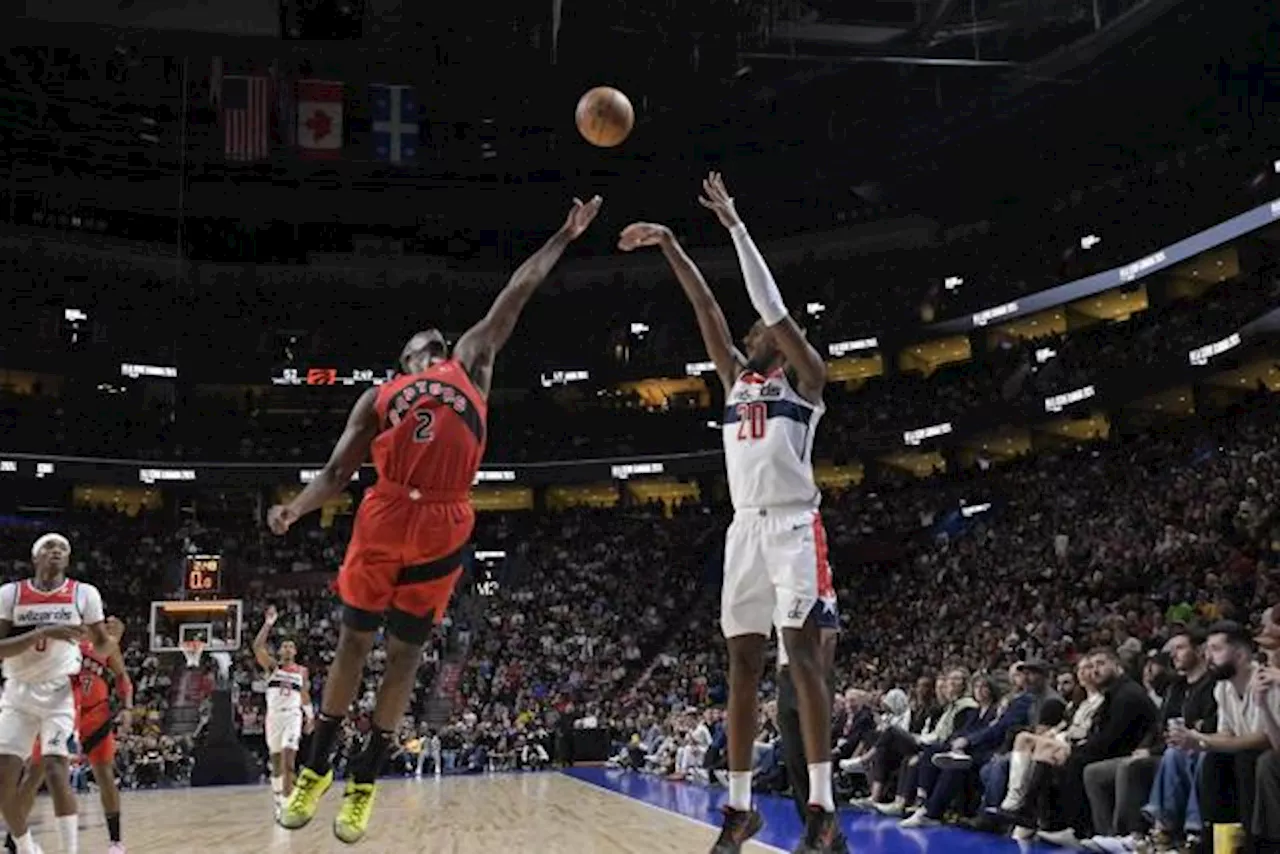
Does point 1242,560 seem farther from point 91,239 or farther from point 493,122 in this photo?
point 91,239

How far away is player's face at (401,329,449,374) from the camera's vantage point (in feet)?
18.0

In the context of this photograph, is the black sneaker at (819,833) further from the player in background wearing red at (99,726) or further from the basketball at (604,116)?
the player in background wearing red at (99,726)

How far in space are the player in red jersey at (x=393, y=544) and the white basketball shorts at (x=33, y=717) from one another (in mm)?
3035

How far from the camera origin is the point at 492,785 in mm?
19344

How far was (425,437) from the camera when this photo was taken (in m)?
5.13

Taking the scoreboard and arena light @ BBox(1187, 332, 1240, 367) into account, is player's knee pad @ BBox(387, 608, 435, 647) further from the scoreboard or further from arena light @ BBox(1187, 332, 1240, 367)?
arena light @ BBox(1187, 332, 1240, 367)

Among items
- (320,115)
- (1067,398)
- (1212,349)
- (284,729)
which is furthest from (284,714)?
(1067,398)

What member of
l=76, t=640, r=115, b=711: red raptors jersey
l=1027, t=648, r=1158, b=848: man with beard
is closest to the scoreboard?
l=76, t=640, r=115, b=711: red raptors jersey

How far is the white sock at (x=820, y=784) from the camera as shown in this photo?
17.6ft

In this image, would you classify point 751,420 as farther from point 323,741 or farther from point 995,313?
point 995,313

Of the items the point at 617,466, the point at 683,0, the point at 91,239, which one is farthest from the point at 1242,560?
the point at 91,239

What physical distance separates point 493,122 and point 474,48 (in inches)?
364

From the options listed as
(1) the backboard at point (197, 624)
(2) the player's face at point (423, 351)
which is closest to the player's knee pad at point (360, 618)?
(2) the player's face at point (423, 351)

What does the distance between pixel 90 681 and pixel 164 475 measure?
92.0 feet
